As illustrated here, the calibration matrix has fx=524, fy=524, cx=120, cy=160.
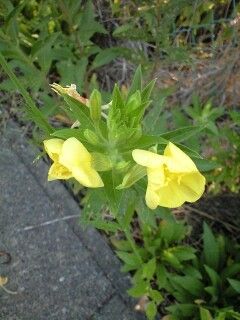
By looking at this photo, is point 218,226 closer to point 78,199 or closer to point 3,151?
point 78,199

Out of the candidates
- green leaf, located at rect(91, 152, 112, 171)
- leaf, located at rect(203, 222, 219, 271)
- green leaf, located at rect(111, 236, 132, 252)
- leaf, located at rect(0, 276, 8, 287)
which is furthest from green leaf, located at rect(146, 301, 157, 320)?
green leaf, located at rect(91, 152, 112, 171)

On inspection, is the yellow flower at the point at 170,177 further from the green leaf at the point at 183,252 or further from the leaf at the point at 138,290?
the green leaf at the point at 183,252

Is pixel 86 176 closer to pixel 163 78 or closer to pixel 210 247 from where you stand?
pixel 210 247

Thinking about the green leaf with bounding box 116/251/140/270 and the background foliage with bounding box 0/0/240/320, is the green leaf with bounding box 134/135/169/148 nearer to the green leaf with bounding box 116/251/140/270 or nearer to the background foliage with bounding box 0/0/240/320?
the background foliage with bounding box 0/0/240/320

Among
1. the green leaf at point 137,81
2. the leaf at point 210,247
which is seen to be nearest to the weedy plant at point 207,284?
the leaf at point 210,247

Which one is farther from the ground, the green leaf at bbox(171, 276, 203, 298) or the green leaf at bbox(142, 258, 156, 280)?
the green leaf at bbox(142, 258, 156, 280)

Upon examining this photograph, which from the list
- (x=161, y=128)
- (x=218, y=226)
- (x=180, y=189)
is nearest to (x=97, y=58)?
(x=161, y=128)
